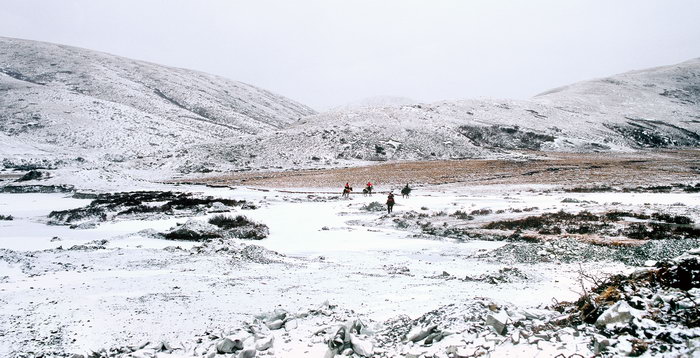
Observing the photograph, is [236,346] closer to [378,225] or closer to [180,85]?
[378,225]

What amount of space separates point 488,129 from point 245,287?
95.1m

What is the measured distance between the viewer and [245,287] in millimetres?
9633

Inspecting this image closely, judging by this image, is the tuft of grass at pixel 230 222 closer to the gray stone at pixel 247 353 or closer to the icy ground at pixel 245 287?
the icy ground at pixel 245 287

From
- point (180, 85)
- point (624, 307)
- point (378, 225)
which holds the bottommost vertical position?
point (378, 225)

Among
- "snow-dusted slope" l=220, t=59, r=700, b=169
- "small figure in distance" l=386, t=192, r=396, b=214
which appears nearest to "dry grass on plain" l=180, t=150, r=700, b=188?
"snow-dusted slope" l=220, t=59, r=700, b=169

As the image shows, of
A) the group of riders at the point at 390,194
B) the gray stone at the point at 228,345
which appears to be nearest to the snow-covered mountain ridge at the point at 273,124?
the group of riders at the point at 390,194

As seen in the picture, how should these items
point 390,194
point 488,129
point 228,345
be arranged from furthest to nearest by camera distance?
point 488,129 → point 390,194 → point 228,345

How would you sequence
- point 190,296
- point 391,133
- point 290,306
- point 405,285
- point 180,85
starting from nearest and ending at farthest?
point 290,306 → point 190,296 → point 405,285 → point 391,133 → point 180,85

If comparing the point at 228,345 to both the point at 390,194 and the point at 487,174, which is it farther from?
the point at 487,174

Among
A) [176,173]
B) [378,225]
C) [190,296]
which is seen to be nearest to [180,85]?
[176,173]

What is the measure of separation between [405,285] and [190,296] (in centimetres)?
481

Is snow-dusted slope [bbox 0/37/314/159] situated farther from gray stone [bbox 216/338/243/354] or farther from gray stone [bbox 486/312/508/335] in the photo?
gray stone [bbox 486/312/508/335]

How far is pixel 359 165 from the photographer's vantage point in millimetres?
74312

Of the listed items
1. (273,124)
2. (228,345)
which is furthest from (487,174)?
(273,124)
